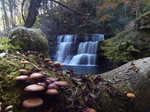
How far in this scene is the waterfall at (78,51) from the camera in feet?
46.4

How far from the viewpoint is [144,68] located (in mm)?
2891

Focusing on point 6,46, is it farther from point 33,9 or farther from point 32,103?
point 33,9

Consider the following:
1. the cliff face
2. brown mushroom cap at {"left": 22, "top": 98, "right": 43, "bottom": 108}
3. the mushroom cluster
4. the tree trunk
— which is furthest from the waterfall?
brown mushroom cap at {"left": 22, "top": 98, "right": 43, "bottom": 108}

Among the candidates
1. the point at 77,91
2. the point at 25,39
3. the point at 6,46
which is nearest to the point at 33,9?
the point at 25,39

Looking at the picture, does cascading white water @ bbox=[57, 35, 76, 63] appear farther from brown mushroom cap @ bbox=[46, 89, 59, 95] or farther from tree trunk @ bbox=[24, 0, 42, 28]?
brown mushroom cap @ bbox=[46, 89, 59, 95]

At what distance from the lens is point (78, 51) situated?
15.8 meters

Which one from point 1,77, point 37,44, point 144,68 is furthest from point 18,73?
point 37,44

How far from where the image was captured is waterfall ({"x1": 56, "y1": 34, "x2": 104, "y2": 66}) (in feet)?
46.4

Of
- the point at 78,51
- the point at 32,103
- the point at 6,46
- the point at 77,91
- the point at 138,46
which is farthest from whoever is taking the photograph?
the point at 78,51

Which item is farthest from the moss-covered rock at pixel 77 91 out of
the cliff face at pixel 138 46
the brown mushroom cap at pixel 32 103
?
the cliff face at pixel 138 46

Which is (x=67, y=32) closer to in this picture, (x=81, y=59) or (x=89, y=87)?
(x=81, y=59)

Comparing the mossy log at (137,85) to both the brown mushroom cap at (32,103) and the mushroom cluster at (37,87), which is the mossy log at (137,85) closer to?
the mushroom cluster at (37,87)

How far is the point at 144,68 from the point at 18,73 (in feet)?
9.18

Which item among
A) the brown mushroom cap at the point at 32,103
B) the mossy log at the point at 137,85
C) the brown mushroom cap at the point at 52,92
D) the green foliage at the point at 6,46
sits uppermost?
the green foliage at the point at 6,46
